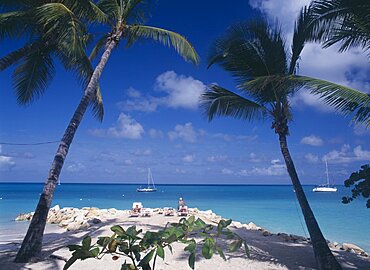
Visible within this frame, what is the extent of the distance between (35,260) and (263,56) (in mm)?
7325

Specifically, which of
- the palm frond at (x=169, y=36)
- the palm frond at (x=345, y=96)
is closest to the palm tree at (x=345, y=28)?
the palm frond at (x=345, y=96)

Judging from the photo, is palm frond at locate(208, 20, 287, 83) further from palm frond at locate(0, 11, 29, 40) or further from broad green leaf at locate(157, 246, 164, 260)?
broad green leaf at locate(157, 246, 164, 260)

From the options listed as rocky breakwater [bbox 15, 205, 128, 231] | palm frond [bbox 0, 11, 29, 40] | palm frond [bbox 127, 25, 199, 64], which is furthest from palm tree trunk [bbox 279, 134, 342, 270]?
rocky breakwater [bbox 15, 205, 128, 231]

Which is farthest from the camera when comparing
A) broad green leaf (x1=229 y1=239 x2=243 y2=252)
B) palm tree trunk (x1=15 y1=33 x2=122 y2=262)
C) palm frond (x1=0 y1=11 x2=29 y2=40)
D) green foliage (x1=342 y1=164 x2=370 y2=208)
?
palm frond (x1=0 y1=11 x2=29 y2=40)

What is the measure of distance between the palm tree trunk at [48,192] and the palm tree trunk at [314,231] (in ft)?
17.3

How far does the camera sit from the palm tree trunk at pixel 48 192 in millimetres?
6256

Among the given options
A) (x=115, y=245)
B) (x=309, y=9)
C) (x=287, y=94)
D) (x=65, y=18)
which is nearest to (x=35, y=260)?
(x=65, y=18)

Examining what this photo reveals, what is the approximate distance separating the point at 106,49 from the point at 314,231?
7357mm

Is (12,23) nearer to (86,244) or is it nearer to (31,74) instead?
(31,74)

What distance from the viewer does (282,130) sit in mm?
7516

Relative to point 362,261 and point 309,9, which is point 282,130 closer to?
point 309,9

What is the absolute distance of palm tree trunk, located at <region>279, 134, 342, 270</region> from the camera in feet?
19.8

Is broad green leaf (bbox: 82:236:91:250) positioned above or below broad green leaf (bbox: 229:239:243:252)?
above

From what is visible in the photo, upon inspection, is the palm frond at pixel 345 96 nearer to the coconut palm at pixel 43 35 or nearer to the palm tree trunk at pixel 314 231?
the palm tree trunk at pixel 314 231
